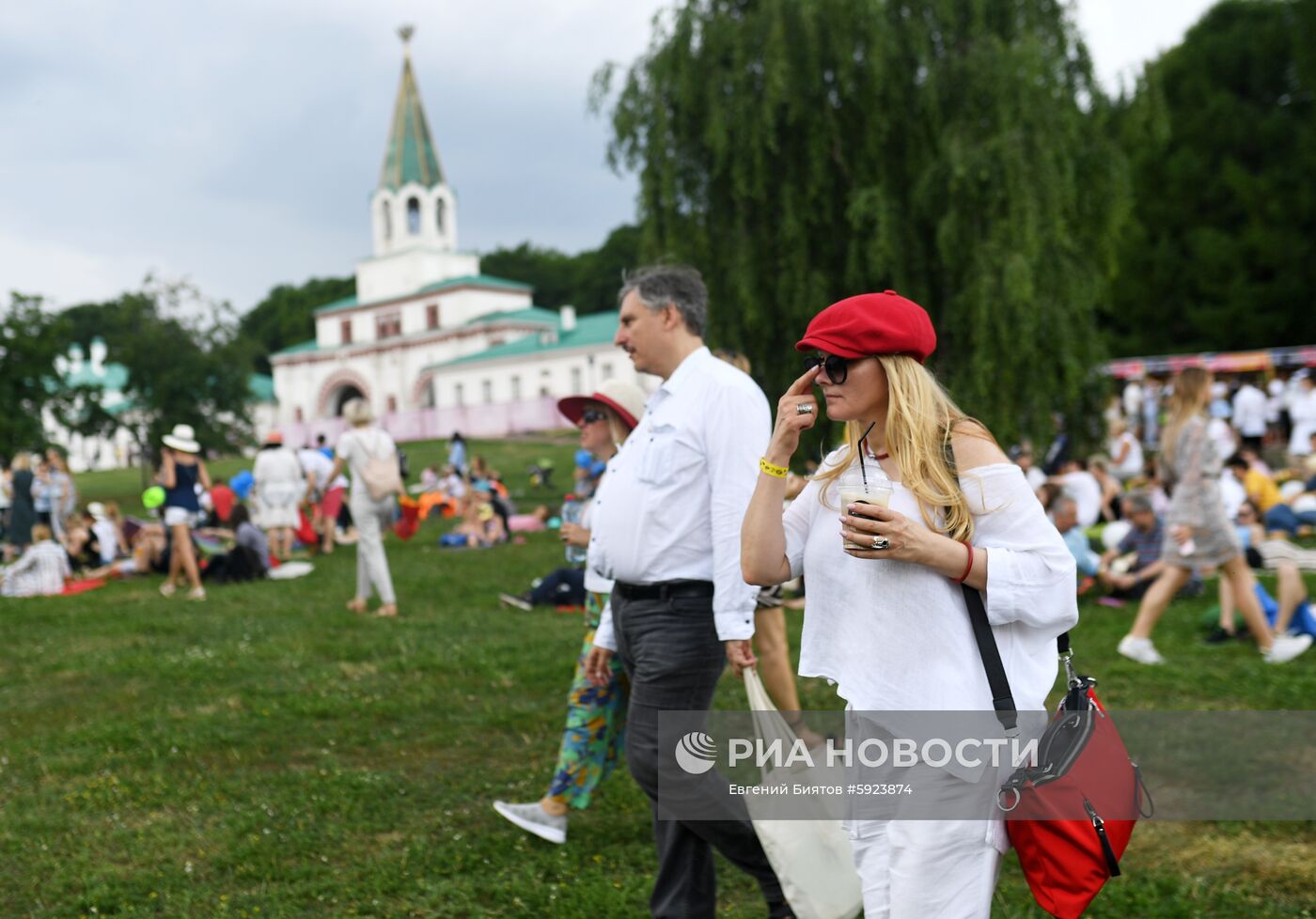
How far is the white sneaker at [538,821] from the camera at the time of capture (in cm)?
487

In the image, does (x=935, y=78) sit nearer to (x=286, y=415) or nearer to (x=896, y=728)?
(x=896, y=728)

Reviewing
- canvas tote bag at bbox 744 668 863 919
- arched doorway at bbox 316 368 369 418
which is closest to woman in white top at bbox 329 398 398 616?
canvas tote bag at bbox 744 668 863 919

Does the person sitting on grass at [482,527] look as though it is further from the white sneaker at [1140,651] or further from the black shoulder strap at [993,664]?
the black shoulder strap at [993,664]

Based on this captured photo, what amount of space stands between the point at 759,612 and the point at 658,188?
11.8 m

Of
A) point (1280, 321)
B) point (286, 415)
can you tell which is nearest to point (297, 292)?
point (286, 415)

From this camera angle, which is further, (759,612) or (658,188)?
(658,188)

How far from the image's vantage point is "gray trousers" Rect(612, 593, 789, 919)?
12.4 ft

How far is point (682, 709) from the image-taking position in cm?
379

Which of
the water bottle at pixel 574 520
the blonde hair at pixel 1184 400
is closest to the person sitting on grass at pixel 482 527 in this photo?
the blonde hair at pixel 1184 400

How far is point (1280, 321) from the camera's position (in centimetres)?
3781

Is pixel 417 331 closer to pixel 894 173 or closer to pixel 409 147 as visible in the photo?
pixel 409 147

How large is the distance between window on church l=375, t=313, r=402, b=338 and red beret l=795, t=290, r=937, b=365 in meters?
79.9

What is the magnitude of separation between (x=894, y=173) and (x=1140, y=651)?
33.8ft

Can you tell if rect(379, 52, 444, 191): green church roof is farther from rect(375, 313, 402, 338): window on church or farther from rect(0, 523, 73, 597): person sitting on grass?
rect(0, 523, 73, 597): person sitting on grass
